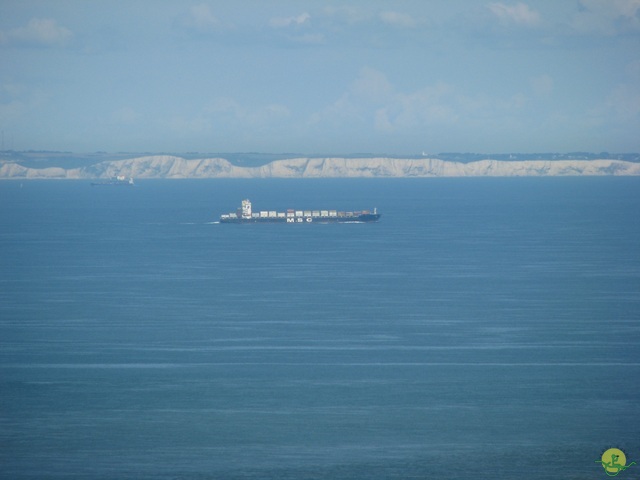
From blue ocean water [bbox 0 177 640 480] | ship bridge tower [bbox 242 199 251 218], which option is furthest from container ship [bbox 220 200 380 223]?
blue ocean water [bbox 0 177 640 480]

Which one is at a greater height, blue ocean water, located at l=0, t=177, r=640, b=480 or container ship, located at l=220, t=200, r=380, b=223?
container ship, located at l=220, t=200, r=380, b=223

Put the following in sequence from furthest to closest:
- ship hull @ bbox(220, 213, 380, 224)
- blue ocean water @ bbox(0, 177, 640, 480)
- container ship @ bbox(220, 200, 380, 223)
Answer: ship hull @ bbox(220, 213, 380, 224), container ship @ bbox(220, 200, 380, 223), blue ocean water @ bbox(0, 177, 640, 480)

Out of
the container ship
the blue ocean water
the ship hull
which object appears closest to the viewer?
the blue ocean water

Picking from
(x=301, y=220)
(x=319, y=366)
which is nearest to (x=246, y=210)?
(x=301, y=220)

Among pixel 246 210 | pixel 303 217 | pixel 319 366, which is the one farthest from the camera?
pixel 246 210

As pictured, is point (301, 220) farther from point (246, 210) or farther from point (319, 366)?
Answer: point (319, 366)

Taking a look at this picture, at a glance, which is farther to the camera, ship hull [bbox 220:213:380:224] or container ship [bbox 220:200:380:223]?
ship hull [bbox 220:213:380:224]

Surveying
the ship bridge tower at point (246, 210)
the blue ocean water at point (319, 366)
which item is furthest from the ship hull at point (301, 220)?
the blue ocean water at point (319, 366)

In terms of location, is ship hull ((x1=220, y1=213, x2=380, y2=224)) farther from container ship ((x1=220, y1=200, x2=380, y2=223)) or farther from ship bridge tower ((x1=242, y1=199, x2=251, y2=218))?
ship bridge tower ((x1=242, y1=199, x2=251, y2=218))

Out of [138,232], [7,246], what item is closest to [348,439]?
[7,246]

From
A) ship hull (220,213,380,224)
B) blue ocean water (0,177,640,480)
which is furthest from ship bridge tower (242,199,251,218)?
blue ocean water (0,177,640,480)
